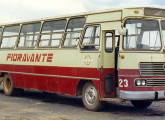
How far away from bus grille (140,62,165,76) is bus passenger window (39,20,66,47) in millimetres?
3747

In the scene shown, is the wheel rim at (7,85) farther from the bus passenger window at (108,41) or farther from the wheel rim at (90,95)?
the bus passenger window at (108,41)

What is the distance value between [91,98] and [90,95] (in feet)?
0.39

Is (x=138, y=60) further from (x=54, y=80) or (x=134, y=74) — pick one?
(x=54, y=80)

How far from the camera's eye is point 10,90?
16.1 metres

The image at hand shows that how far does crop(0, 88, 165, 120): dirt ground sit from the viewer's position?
10391 millimetres

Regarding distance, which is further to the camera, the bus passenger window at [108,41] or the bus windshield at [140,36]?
the bus passenger window at [108,41]

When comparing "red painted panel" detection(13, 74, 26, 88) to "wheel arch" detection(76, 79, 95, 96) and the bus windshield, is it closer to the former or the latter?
"wheel arch" detection(76, 79, 95, 96)

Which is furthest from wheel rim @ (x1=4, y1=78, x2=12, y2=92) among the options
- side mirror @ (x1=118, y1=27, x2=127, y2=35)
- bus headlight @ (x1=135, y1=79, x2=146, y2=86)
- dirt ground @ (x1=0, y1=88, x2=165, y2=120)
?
bus headlight @ (x1=135, y1=79, x2=146, y2=86)

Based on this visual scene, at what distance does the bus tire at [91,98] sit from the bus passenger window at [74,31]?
154 cm

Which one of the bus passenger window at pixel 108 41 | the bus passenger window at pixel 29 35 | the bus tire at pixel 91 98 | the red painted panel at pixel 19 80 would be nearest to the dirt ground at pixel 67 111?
the bus tire at pixel 91 98

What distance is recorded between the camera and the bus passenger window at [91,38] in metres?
11.5

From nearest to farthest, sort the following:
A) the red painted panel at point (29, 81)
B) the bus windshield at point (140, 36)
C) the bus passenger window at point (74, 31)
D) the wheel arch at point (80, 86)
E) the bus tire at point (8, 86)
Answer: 1. the bus windshield at point (140, 36)
2. the wheel arch at point (80, 86)
3. the bus passenger window at point (74, 31)
4. the red painted panel at point (29, 81)
5. the bus tire at point (8, 86)

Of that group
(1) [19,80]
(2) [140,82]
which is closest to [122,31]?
(2) [140,82]

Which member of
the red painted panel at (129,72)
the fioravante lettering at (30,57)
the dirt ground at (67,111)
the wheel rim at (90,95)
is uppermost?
the fioravante lettering at (30,57)
